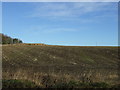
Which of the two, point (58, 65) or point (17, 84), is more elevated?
Result: point (17, 84)

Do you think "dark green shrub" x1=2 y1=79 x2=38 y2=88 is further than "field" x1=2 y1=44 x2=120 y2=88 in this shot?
No

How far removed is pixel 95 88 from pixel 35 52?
39614mm

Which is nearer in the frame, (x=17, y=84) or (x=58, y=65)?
(x=17, y=84)

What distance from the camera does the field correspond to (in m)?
15.0

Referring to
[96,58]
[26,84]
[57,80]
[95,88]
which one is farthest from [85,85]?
[96,58]

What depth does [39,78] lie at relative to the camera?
14.5m

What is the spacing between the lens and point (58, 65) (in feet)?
112

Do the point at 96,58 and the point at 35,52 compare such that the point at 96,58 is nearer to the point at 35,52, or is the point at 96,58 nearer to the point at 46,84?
the point at 35,52

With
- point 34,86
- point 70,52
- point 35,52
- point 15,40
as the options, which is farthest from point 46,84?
point 15,40

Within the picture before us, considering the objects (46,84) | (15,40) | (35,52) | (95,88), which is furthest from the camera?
(15,40)

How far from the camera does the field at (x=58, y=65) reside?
1497cm

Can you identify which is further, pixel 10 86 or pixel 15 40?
pixel 15 40

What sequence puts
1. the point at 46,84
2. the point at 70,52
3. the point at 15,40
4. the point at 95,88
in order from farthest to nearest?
the point at 15,40 < the point at 70,52 < the point at 46,84 < the point at 95,88

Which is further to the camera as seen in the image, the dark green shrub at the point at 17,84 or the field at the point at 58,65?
the field at the point at 58,65
